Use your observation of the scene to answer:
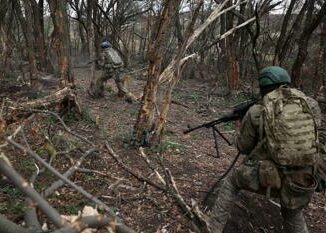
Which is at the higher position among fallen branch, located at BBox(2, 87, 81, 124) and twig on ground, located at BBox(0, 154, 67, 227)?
twig on ground, located at BBox(0, 154, 67, 227)

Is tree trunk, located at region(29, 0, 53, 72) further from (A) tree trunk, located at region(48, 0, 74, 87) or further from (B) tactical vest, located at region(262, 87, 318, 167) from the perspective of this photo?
(B) tactical vest, located at region(262, 87, 318, 167)

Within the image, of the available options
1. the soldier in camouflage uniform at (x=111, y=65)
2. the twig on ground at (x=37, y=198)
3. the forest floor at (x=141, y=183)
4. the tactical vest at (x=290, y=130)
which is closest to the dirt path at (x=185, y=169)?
the forest floor at (x=141, y=183)

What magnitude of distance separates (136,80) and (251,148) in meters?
12.6

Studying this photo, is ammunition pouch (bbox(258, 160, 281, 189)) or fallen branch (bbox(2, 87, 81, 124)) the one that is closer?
ammunition pouch (bbox(258, 160, 281, 189))

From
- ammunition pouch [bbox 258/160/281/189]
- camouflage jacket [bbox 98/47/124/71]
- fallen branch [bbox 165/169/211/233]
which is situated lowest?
fallen branch [bbox 165/169/211/233]

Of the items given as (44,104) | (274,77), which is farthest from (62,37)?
(274,77)

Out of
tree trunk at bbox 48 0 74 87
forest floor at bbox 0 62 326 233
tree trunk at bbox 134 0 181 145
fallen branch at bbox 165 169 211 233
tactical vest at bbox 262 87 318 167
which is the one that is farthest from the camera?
tree trunk at bbox 48 0 74 87

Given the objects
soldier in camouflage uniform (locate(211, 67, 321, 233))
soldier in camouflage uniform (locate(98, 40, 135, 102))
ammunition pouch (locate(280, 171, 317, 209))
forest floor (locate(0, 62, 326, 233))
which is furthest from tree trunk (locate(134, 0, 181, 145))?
soldier in camouflage uniform (locate(98, 40, 135, 102))

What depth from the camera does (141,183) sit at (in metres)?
5.47

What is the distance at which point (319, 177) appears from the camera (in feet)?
13.4

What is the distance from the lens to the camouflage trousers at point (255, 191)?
4016 millimetres

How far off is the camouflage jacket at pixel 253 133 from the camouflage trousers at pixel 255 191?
0.11 metres

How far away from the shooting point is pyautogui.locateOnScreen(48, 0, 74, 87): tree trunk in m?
7.60

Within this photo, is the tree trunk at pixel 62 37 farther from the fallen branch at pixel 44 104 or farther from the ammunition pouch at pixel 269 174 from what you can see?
the ammunition pouch at pixel 269 174
